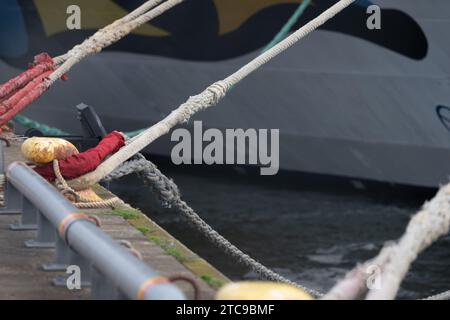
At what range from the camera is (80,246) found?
5.23 m

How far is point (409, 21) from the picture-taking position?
45.2 feet

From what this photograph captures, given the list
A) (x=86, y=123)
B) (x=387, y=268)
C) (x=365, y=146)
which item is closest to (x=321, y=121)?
(x=365, y=146)

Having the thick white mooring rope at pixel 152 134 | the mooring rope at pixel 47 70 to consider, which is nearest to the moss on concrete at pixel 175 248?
the thick white mooring rope at pixel 152 134

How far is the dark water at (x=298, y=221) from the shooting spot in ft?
38.9

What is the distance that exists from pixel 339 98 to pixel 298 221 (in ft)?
6.56

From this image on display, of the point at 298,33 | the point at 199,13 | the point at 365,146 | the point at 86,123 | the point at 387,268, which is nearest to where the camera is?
the point at 387,268

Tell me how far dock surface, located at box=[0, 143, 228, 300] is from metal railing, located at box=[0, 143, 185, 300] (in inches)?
4.0

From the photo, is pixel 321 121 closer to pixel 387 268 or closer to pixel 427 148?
pixel 427 148

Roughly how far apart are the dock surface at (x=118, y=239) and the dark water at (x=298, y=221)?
4.32m

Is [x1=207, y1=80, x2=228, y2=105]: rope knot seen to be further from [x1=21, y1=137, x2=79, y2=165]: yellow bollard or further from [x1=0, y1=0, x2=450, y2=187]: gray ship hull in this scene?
[x1=0, y1=0, x2=450, y2=187]: gray ship hull

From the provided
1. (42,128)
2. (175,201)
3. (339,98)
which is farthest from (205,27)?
(175,201)

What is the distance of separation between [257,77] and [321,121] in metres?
1.26

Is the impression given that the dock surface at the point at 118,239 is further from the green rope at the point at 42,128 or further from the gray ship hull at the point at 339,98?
the gray ship hull at the point at 339,98

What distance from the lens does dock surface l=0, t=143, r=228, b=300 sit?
5.61 m
